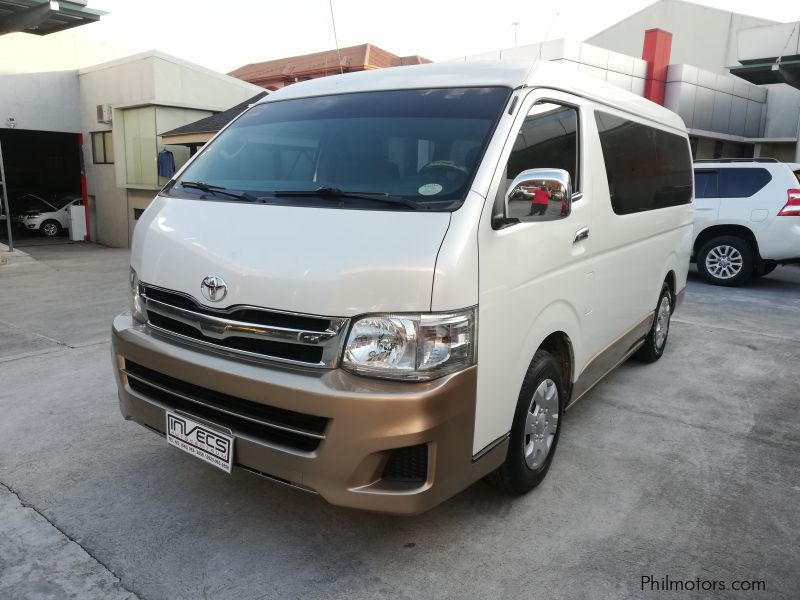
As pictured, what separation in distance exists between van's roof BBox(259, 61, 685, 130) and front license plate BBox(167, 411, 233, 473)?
6.17 feet

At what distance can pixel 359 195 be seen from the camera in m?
2.72

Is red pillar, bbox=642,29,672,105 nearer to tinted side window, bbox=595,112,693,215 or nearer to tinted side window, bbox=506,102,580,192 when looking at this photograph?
tinted side window, bbox=595,112,693,215

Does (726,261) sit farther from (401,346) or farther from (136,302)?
(136,302)

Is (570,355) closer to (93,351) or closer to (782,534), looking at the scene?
(782,534)

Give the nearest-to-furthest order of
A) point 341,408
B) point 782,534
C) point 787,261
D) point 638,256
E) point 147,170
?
point 341,408 → point 782,534 → point 638,256 → point 787,261 → point 147,170

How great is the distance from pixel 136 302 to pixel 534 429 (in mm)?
2010

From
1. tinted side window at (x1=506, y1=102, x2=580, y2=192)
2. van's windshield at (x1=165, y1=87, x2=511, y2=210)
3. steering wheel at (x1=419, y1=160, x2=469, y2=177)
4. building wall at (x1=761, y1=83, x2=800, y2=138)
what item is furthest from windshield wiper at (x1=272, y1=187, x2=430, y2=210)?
building wall at (x1=761, y1=83, x2=800, y2=138)

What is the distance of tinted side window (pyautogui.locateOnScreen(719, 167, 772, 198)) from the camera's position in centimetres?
913

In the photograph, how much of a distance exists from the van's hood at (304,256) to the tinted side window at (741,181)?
8.48 meters

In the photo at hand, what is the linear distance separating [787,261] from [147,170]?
1595 centimetres

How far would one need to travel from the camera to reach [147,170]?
18000 mm

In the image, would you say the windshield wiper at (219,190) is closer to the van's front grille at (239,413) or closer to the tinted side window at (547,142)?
the van's front grille at (239,413)

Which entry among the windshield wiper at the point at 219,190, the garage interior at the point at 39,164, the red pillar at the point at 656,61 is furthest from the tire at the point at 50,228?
the windshield wiper at the point at 219,190

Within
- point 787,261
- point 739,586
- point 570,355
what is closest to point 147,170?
point 787,261
